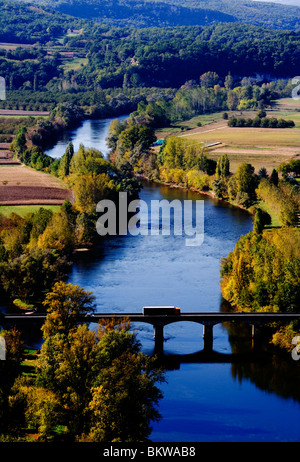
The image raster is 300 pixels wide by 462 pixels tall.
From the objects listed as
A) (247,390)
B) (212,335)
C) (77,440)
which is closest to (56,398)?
(77,440)

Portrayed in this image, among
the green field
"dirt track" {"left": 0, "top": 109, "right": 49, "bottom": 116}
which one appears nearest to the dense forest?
"dirt track" {"left": 0, "top": 109, "right": 49, "bottom": 116}

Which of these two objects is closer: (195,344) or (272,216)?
(195,344)

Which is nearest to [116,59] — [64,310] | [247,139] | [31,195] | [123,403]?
[247,139]

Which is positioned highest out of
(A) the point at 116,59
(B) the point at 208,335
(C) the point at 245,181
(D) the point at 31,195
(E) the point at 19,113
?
(A) the point at 116,59

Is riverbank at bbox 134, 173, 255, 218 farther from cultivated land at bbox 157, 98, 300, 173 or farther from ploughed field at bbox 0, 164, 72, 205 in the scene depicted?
ploughed field at bbox 0, 164, 72, 205

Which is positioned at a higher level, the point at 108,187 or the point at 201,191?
the point at 108,187

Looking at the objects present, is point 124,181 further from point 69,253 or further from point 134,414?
point 134,414

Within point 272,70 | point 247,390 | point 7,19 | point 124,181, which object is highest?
point 7,19

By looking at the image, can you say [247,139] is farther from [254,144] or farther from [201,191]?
[201,191]
